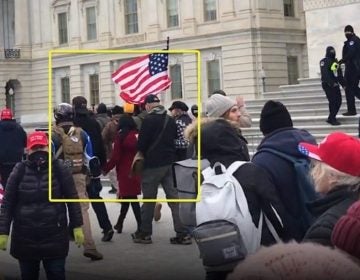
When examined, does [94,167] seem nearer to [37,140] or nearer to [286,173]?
[37,140]

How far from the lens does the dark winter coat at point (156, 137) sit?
314 inches

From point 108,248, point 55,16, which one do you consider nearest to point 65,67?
point 55,16

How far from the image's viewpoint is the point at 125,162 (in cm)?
947

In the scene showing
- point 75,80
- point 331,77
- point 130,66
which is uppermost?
point 75,80

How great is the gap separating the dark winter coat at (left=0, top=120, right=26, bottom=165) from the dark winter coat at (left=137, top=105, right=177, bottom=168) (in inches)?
170

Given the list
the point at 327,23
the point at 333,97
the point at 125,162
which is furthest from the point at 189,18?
the point at 125,162

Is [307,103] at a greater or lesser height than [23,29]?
lesser

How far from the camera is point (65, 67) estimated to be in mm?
50844

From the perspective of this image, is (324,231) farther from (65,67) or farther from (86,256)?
(65,67)

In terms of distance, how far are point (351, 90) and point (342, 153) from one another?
1388 centimetres

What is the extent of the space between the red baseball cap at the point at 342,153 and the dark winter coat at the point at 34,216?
2.60 meters

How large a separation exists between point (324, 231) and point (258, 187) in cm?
122

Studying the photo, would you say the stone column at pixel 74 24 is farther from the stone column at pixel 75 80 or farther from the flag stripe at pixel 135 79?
the flag stripe at pixel 135 79

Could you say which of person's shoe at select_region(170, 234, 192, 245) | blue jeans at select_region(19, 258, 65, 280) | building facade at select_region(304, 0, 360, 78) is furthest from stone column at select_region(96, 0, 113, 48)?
blue jeans at select_region(19, 258, 65, 280)
